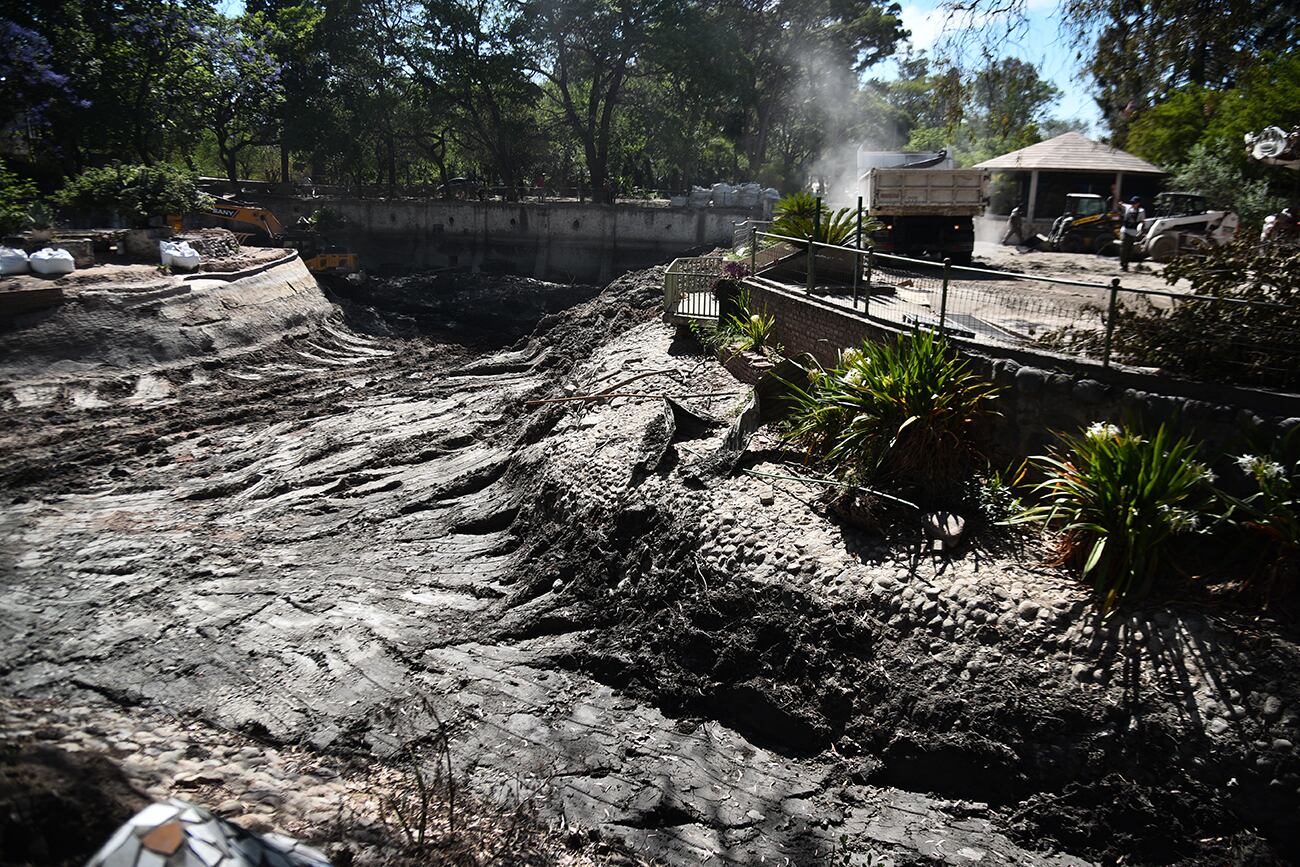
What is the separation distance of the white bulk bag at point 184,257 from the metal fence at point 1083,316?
17526 mm

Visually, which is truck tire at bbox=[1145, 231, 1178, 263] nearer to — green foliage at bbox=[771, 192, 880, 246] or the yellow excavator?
green foliage at bbox=[771, 192, 880, 246]

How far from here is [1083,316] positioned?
30.7 ft

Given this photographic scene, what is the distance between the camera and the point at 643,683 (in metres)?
8.51

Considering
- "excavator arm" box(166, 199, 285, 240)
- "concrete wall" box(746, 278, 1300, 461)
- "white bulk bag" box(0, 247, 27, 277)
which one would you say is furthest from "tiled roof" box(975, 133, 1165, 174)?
"white bulk bag" box(0, 247, 27, 277)

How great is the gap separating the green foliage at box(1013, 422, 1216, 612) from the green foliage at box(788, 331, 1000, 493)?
1206 millimetres

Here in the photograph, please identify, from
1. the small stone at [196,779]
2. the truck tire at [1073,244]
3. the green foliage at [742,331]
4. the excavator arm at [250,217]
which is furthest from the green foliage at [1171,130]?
the small stone at [196,779]

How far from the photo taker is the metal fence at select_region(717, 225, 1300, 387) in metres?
7.58

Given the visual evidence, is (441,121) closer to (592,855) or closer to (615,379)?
(615,379)

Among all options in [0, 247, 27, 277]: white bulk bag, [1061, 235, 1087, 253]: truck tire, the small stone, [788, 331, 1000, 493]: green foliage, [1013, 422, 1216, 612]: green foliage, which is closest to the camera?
the small stone

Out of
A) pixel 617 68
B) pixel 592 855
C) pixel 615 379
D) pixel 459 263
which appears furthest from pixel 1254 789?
pixel 459 263

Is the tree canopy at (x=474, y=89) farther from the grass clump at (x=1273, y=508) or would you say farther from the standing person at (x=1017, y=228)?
the grass clump at (x=1273, y=508)

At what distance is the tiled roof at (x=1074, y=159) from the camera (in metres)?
26.8

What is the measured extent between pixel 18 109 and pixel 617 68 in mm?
22806

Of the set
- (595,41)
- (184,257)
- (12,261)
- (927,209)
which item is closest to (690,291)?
(927,209)
